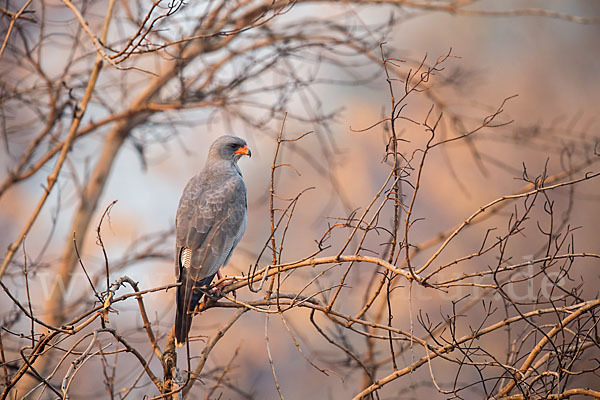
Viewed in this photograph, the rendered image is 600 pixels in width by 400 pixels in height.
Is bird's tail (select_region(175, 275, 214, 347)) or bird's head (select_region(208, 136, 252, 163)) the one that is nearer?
bird's tail (select_region(175, 275, 214, 347))

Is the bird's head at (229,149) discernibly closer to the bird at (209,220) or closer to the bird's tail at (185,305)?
the bird at (209,220)

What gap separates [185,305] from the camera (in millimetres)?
3402

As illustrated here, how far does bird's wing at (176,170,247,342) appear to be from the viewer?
12.1 feet

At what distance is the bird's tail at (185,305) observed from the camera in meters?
3.18

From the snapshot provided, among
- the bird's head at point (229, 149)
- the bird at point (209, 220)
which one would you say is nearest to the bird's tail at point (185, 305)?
the bird at point (209, 220)

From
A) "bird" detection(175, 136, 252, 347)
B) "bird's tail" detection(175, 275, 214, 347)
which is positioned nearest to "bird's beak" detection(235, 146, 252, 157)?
"bird" detection(175, 136, 252, 347)

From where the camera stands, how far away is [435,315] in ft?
40.1

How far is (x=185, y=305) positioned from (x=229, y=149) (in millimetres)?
1571

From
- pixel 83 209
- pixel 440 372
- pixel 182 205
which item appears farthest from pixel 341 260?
pixel 440 372

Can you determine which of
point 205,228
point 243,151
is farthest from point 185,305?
point 243,151

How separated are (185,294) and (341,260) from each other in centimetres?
133

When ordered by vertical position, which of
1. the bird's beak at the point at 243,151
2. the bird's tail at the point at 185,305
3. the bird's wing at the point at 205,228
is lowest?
the bird's tail at the point at 185,305

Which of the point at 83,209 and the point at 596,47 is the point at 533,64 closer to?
the point at 596,47

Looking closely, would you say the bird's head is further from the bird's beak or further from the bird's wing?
the bird's wing
